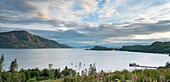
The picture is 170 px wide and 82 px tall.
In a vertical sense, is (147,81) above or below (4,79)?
above

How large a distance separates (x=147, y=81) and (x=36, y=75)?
83.7 metres

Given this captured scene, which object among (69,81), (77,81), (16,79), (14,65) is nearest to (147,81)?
(77,81)

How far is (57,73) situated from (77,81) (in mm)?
79575

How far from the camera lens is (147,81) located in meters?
3.58

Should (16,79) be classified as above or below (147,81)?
below

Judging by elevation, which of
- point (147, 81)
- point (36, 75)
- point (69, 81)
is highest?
point (147, 81)

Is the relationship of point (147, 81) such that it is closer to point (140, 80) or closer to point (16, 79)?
point (140, 80)

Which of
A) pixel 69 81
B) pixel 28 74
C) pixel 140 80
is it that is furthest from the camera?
pixel 28 74

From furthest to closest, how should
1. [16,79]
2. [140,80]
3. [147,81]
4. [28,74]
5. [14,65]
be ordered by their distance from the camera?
[14,65]
[28,74]
[16,79]
[140,80]
[147,81]

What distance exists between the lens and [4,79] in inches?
2462

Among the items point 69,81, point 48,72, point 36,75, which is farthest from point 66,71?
point 69,81

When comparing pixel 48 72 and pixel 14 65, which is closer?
pixel 48 72

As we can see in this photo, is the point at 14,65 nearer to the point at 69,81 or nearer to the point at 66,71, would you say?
the point at 66,71

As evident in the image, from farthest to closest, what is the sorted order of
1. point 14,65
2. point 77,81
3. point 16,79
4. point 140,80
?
A: point 14,65, point 16,79, point 77,81, point 140,80
